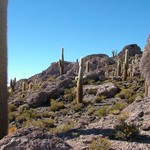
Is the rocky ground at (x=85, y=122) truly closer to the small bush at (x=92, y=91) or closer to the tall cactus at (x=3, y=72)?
the small bush at (x=92, y=91)

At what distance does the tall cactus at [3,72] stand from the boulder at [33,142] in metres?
3.90

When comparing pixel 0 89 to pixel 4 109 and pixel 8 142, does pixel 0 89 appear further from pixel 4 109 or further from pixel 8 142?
pixel 8 142

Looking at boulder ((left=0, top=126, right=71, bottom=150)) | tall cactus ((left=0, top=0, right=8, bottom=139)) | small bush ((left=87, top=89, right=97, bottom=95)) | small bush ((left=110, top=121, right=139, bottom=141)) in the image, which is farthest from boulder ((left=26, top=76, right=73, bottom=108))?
boulder ((left=0, top=126, right=71, bottom=150))

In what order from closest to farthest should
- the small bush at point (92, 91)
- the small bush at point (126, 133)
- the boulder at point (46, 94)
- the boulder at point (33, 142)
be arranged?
the boulder at point (33, 142), the small bush at point (126, 133), the boulder at point (46, 94), the small bush at point (92, 91)

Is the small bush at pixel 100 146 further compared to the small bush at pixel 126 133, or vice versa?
the small bush at pixel 126 133

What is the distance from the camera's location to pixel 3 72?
1165 cm

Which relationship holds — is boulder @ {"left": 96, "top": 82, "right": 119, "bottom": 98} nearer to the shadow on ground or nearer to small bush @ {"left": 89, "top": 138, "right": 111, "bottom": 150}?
the shadow on ground

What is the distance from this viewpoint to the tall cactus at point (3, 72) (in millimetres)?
11375

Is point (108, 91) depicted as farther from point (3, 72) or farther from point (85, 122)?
point (3, 72)

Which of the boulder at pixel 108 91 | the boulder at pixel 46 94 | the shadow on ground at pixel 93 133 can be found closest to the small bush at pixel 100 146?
the shadow on ground at pixel 93 133

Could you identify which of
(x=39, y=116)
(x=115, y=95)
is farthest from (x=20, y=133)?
(x=115, y=95)

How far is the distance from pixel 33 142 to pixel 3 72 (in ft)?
16.6

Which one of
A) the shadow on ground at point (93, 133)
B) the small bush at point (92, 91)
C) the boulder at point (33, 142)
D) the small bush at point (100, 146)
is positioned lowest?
the shadow on ground at point (93, 133)

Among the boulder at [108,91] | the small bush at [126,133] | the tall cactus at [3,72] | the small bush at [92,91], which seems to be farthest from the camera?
the small bush at [92,91]
